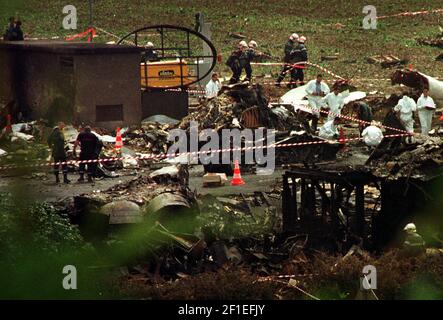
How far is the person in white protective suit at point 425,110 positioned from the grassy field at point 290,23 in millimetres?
10620

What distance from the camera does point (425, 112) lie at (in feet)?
98.1

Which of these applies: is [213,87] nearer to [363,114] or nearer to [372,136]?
[363,114]

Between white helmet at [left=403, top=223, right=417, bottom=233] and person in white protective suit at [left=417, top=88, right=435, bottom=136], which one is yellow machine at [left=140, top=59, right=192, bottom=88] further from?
white helmet at [left=403, top=223, right=417, bottom=233]

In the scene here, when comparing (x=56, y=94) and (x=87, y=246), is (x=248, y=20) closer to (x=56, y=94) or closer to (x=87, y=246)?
(x=56, y=94)

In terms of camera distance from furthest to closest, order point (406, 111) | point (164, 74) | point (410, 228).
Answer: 1. point (164, 74)
2. point (406, 111)
3. point (410, 228)

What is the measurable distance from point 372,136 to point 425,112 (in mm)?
2634

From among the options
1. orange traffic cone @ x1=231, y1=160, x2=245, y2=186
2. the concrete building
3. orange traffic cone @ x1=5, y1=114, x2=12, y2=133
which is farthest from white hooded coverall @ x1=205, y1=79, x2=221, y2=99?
orange traffic cone @ x1=231, y1=160, x2=245, y2=186

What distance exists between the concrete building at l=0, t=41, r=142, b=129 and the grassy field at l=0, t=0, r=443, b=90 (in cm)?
1122

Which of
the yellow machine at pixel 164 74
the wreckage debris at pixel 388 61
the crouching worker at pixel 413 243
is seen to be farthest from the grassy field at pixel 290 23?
the crouching worker at pixel 413 243

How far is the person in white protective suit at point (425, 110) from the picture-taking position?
29.8 m

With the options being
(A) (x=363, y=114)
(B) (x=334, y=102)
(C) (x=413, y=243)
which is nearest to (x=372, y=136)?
(A) (x=363, y=114)
